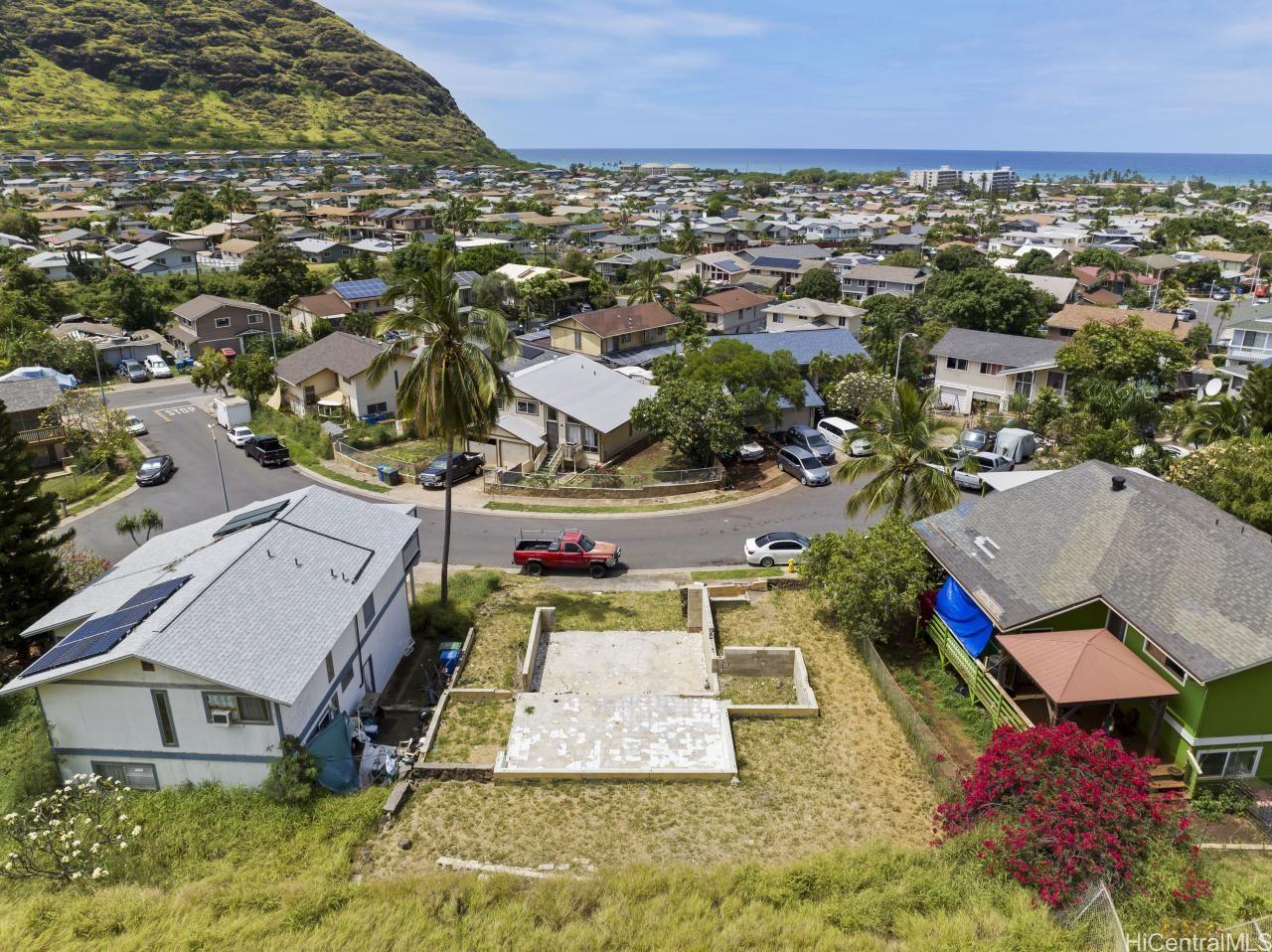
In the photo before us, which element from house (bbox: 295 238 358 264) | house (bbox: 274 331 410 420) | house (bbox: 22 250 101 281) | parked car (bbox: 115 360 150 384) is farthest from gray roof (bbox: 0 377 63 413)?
house (bbox: 295 238 358 264)

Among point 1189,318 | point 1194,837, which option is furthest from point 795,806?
point 1189,318

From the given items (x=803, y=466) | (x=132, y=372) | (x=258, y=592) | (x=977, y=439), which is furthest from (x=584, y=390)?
(x=132, y=372)

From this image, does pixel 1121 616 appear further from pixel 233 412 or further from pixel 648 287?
pixel 648 287

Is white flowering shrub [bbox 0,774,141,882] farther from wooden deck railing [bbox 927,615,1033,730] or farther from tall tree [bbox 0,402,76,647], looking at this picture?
wooden deck railing [bbox 927,615,1033,730]

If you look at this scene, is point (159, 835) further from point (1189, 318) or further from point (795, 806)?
point (1189, 318)

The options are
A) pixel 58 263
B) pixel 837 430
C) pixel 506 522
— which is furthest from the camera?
pixel 58 263

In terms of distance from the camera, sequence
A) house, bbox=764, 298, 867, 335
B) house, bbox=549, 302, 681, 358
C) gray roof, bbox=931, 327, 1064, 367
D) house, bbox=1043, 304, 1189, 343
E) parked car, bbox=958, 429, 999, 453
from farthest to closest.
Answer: house, bbox=764, 298, 867, 335
house, bbox=549, 302, 681, 358
house, bbox=1043, 304, 1189, 343
gray roof, bbox=931, 327, 1064, 367
parked car, bbox=958, 429, 999, 453
